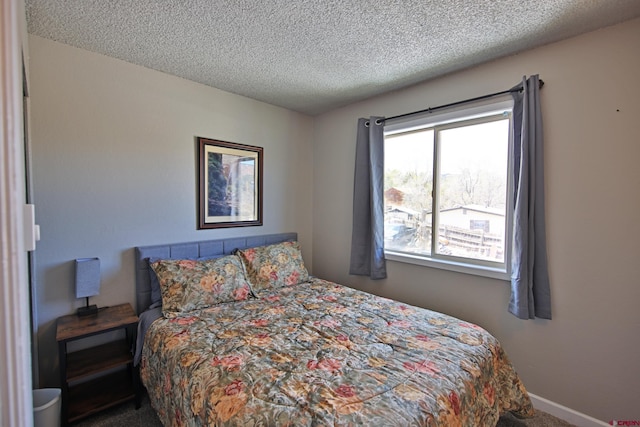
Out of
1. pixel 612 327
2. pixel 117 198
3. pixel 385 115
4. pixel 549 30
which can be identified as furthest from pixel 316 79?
pixel 612 327

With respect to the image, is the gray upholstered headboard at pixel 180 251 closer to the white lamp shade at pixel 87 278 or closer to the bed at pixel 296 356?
the bed at pixel 296 356

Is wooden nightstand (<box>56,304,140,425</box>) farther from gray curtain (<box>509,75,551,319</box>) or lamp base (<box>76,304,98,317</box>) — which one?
gray curtain (<box>509,75,551,319</box>)

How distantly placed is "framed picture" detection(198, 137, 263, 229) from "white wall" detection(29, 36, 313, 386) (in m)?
0.08

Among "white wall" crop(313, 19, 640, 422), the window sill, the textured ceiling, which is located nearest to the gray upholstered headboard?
the window sill

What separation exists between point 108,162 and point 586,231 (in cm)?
337

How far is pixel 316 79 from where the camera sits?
2.52 meters

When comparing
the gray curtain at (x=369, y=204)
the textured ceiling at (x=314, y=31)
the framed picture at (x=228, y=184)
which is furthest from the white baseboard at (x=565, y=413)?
the framed picture at (x=228, y=184)

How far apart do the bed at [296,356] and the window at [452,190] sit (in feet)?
2.34

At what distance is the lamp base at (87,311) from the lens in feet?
6.51

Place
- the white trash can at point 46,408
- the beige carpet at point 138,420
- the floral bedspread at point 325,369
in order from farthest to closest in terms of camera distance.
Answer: the beige carpet at point 138,420 → the white trash can at point 46,408 → the floral bedspread at point 325,369

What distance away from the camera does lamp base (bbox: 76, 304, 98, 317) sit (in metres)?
1.98

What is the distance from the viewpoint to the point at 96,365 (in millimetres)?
1838

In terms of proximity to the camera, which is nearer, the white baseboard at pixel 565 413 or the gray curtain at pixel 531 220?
the white baseboard at pixel 565 413

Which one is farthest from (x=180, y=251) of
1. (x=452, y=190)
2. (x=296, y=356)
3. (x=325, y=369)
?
(x=452, y=190)
